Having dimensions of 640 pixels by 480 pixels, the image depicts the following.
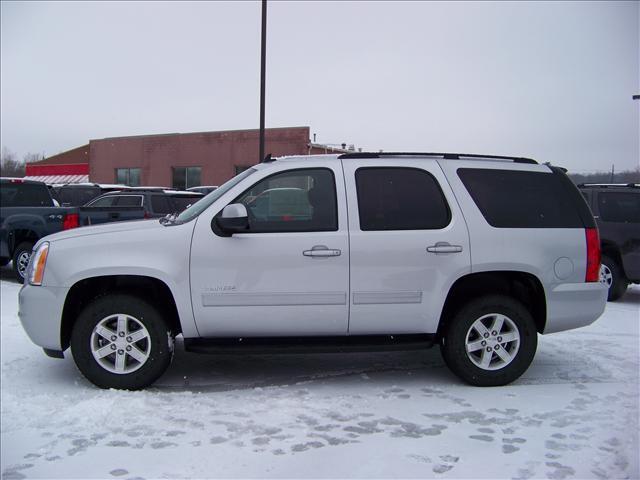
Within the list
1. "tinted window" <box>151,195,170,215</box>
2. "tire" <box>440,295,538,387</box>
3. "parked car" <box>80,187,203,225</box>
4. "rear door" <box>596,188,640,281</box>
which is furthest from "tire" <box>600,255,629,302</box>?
"tinted window" <box>151,195,170,215</box>

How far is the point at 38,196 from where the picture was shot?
10469 millimetres

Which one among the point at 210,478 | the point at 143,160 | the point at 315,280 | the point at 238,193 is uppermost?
the point at 143,160

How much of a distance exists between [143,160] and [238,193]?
30640 mm

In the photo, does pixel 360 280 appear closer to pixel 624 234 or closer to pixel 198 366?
pixel 198 366

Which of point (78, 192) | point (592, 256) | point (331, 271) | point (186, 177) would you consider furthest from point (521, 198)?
point (186, 177)

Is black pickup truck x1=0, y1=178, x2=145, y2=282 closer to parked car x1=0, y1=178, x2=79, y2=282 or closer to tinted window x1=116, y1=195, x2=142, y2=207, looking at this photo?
parked car x1=0, y1=178, x2=79, y2=282

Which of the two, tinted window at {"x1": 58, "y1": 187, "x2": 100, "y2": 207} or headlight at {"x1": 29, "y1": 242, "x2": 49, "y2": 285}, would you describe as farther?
tinted window at {"x1": 58, "y1": 187, "x2": 100, "y2": 207}

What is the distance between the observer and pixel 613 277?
9.16 meters

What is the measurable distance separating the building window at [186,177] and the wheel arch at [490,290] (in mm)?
27665

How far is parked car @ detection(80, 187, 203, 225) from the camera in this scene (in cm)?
1019

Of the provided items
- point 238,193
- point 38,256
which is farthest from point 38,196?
point 238,193

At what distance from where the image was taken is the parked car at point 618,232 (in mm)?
8703

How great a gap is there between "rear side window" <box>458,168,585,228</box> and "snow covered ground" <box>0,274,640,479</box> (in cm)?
139

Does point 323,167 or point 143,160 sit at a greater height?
point 143,160
